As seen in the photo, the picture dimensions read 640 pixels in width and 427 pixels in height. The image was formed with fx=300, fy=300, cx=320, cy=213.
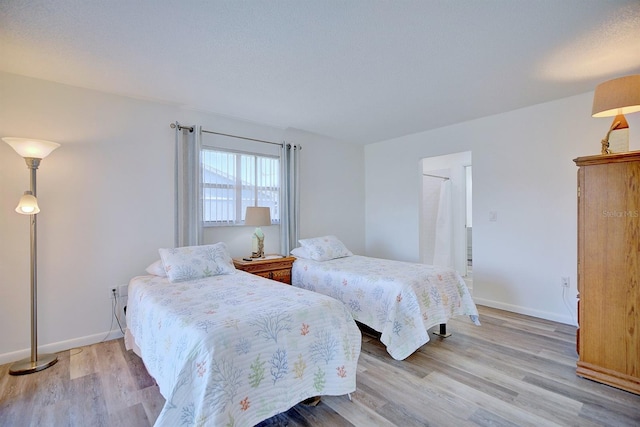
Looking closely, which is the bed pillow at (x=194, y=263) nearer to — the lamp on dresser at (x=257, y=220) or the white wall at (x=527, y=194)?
the lamp on dresser at (x=257, y=220)

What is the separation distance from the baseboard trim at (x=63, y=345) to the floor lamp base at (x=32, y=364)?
0.28ft

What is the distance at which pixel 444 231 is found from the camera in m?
5.27

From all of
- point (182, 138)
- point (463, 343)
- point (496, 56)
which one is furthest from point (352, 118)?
point (463, 343)

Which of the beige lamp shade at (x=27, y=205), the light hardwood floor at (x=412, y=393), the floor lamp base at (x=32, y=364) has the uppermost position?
the beige lamp shade at (x=27, y=205)

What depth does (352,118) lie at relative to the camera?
3.63m

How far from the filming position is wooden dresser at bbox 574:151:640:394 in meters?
1.93

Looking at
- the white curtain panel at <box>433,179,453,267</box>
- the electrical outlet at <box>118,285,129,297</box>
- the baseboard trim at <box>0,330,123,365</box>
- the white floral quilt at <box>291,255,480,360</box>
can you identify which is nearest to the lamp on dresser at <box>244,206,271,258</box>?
the white floral quilt at <box>291,255,480,360</box>

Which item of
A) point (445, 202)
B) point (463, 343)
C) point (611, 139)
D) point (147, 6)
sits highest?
point (147, 6)

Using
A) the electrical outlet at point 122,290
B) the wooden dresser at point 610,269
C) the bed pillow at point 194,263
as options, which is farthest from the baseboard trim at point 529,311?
the electrical outlet at point 122,290

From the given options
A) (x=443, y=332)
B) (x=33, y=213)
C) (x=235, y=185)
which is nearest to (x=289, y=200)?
(x=235, y=185)

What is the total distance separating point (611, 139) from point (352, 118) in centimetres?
234

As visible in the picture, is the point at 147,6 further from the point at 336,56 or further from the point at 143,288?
the point at 143,288

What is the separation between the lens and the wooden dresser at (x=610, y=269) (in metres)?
1.93

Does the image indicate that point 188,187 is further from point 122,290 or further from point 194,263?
point 122,290
